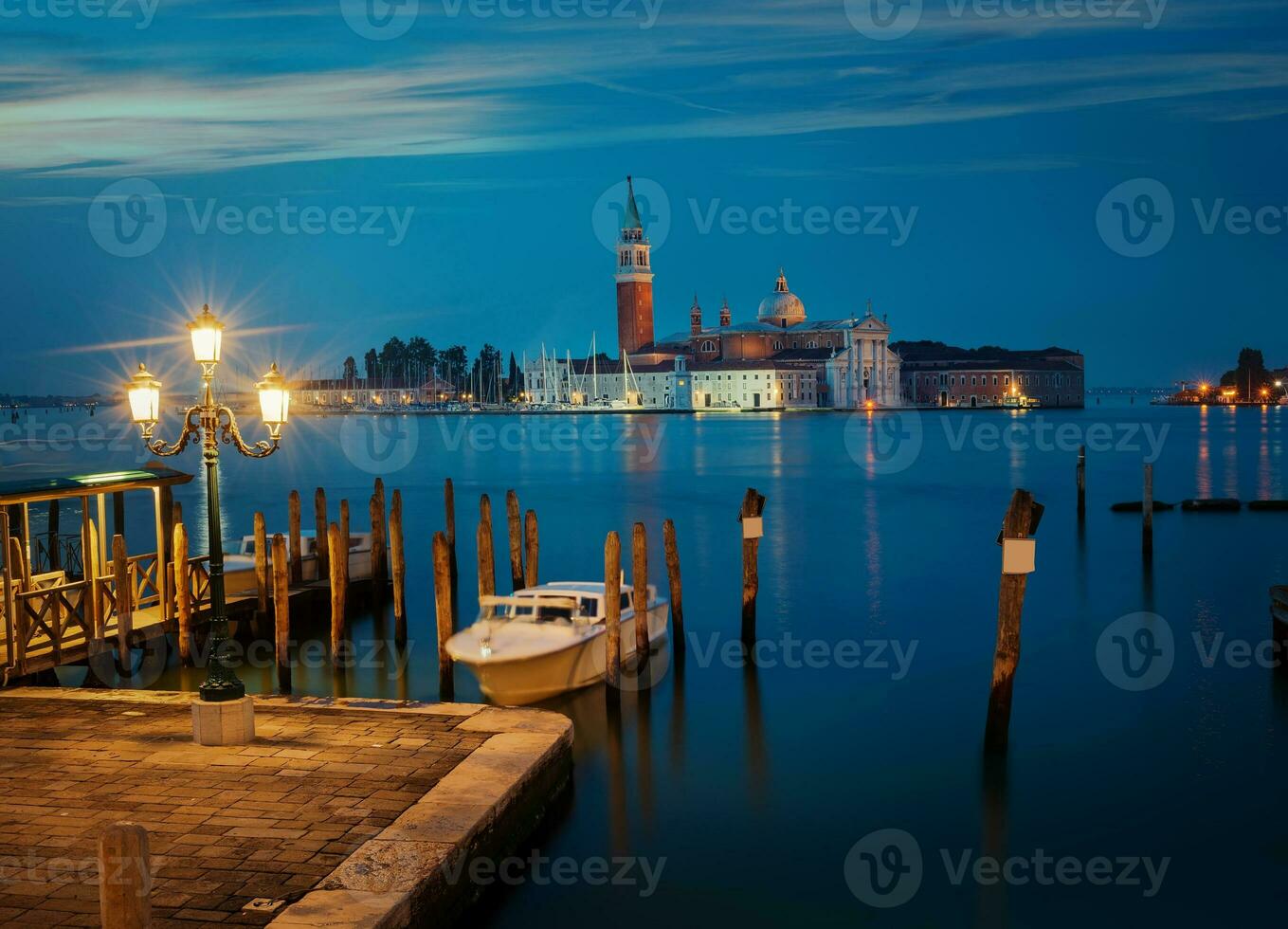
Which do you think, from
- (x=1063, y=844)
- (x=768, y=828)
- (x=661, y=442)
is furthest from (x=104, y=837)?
(x=661, y=442)

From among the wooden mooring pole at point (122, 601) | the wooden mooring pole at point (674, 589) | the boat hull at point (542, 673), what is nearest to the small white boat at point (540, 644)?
the boat hull at point (542, 673)

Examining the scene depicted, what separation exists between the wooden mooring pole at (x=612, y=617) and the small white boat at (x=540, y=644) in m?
0.43

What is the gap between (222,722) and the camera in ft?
29.4

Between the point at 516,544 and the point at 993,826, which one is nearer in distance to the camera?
the point at 993,826

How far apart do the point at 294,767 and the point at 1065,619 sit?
13.2 m

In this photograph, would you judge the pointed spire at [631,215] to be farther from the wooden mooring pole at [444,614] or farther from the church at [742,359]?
the wooden mooring pole at [444,614]

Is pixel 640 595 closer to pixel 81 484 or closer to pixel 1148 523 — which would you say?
pixel 81 484

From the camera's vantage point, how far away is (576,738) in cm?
1205

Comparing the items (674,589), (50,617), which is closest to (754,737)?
(674,589)

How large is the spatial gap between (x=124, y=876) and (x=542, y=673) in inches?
309

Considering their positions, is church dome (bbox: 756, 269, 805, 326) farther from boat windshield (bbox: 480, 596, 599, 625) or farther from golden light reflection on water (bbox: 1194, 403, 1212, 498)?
boat windshield (bbox: 480, 596, 599, 625)

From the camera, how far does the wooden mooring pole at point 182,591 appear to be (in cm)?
1388

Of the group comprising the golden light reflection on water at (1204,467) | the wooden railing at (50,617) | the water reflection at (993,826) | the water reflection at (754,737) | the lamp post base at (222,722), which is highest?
the wooden railing at (50,617)

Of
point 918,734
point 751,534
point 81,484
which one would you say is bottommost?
point 918,734
